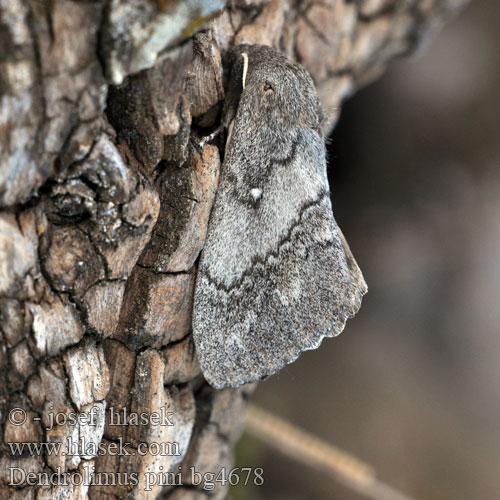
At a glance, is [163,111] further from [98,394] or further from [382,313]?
[382,313]

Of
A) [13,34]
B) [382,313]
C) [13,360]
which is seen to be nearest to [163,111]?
[13,34]

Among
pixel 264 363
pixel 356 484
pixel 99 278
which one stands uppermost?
pixel 99 278

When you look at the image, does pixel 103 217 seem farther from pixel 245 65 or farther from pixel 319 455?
pixel 319 455

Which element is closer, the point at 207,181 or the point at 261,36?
the point at 207,181

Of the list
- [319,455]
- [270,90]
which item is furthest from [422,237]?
[270,90]

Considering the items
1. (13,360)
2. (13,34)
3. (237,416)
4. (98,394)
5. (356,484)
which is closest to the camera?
(13,34)

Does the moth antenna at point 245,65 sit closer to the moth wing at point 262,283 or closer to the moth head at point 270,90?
the moth head at point 270,90
